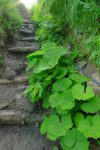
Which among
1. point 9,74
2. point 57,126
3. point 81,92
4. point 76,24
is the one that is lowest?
point 9,74

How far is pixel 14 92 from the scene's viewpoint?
11.1 ft

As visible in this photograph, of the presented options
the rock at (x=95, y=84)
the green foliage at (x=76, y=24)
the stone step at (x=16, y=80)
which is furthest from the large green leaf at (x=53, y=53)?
the stone step at (x=16, y=80)

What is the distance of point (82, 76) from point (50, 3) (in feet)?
4.78

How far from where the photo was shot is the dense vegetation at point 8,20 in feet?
15.5

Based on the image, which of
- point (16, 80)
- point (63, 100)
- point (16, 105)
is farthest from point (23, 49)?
point (63, 100)

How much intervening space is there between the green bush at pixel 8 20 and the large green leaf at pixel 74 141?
2.94 metres

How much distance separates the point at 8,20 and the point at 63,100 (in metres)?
3.58

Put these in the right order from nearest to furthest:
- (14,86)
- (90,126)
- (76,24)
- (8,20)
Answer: (90,126), (76,24), (14,86), (8,20)

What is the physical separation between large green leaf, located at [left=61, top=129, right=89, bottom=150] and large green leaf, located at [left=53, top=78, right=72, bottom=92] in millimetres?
464

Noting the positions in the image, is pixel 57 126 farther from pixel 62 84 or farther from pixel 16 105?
pixel 16 105

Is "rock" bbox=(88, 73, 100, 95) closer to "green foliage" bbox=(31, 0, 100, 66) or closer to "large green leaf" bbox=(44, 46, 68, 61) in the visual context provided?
"green foliage" bbox=(31, 0, 100, 66)

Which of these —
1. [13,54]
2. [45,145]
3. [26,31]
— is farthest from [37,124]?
[26,31]

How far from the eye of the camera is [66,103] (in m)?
2.19

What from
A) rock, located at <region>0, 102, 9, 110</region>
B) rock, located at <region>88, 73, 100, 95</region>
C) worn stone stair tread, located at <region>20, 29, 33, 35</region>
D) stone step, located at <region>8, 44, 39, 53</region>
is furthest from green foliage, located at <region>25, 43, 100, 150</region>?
worn stone stair tread, located at <region>20, 29, 33, 35</region>
